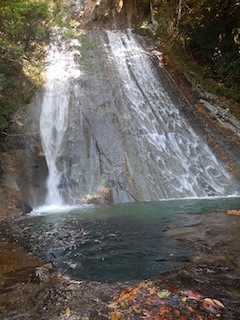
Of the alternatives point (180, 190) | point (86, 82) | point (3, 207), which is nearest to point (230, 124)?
point (180, 190)

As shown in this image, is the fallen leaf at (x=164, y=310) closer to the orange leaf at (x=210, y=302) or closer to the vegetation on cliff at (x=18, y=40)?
the orange leaf at (x=210, y=302)

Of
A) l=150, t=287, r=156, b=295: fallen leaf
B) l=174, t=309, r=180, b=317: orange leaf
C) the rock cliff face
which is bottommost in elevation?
l=174, t=309, r=180, b=317: orange leaf

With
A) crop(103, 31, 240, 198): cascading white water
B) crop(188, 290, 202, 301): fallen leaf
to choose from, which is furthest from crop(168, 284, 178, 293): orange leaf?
crop(103, 31, 240, 198): cascading white water

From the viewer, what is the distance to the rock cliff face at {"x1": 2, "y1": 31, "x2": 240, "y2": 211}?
10875 millimetres

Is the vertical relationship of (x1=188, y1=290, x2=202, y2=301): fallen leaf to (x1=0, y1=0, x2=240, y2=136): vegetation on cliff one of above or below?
below

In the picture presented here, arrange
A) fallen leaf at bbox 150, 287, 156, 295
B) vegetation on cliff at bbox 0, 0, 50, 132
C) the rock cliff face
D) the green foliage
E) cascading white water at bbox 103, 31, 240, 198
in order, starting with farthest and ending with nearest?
the green foliage < cascading white water at bbox 103, 31, 240, 198 < the rock cliff face < vegetation on cliff at bbox 0, 0, 50, 132 < fallen leaf at bbox 150, 287, 156, 295

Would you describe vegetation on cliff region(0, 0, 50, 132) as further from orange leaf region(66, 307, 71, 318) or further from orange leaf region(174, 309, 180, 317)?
orange leaf region(174, 309, 180, 317)

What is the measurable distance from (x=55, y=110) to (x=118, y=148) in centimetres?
372

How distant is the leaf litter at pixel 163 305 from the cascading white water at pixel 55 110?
773 cm

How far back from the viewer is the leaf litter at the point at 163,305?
2869 millimetres

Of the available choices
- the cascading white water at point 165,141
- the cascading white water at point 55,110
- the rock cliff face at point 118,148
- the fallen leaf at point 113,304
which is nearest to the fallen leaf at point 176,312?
the fallen leaf at point 113,304

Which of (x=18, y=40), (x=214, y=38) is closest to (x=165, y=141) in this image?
(x=18, y=40)

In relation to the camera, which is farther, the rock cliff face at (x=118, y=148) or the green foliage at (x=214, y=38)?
the green foliage at (x=214, y=38)

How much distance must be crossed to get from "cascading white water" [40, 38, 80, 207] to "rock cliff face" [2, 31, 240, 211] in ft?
0.62
